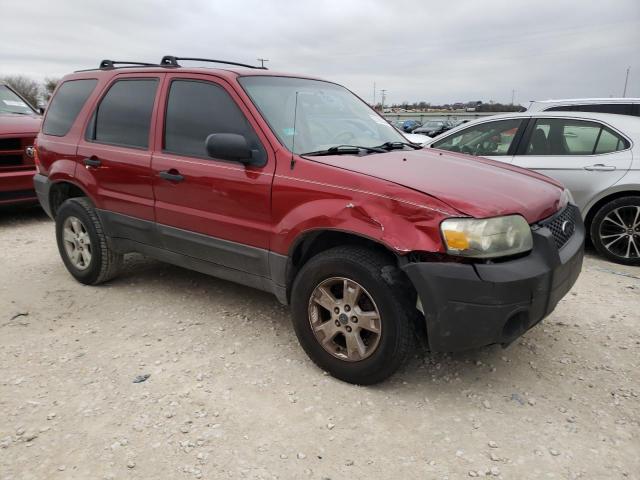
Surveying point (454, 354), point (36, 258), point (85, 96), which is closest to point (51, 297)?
point (36, 258)

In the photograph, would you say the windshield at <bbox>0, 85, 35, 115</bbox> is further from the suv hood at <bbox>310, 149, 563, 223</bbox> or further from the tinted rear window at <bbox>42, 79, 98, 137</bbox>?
the suv hood at <bbox>310, 149, 563, 223</bbox>

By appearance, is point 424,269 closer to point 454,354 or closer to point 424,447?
point 424,447

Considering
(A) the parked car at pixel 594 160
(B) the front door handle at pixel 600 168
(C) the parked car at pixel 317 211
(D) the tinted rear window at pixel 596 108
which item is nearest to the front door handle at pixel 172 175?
(C) the parked car at pixel 317 211

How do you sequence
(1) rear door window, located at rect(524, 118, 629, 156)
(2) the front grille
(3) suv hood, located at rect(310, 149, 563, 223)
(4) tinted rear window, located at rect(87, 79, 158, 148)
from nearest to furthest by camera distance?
(3) suv hood, located at rect(310, 149, 563, 223), (2) the front grille, (4) tinted rear window, located at rect(87, 79, 158, 148), (1) rear door window, located at rect(524, 118, 629, 156)

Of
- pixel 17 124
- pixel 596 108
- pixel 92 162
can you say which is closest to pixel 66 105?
pixel 92 162

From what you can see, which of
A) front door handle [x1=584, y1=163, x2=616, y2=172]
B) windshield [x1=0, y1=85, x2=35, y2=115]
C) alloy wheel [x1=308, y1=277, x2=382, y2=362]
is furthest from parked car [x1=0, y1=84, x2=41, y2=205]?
front door handle [x1=584, y1=163, x2=616, y2=172]

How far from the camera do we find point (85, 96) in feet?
14.5

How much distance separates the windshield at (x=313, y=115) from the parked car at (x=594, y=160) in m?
2.40

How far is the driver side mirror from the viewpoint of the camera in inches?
120

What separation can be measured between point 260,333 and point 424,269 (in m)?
1.56

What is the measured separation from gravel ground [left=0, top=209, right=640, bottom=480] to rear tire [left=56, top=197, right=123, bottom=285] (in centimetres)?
36

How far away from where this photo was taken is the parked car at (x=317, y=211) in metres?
2.56

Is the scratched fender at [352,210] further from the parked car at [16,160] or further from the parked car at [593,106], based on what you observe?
the parked car at [16,160]

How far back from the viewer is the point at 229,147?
10.0 feet
